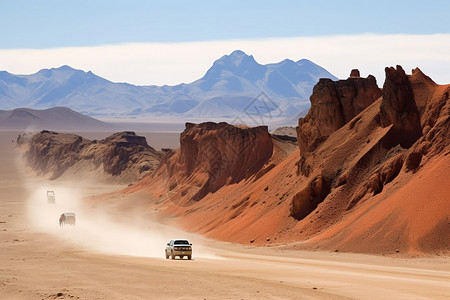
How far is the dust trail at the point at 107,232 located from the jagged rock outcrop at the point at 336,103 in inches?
508

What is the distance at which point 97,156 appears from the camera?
153m

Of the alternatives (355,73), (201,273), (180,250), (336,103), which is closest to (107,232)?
(336,103)

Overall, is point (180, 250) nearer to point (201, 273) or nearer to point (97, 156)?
point (201, 273)

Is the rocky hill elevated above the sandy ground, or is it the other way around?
the rocky hill

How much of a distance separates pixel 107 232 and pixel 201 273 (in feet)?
120

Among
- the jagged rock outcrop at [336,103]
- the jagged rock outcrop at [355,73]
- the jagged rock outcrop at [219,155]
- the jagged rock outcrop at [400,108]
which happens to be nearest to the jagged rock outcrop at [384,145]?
the jagged rock outcrop at [400,108]

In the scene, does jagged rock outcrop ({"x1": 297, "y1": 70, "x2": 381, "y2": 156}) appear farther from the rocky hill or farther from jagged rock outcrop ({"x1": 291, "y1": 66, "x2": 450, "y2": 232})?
jagged rock outcrop ({"x1": 291, "y1": 66, "x2": 450, "y2": 232})

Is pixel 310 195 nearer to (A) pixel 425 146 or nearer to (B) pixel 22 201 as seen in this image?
(A) pixel 425 146

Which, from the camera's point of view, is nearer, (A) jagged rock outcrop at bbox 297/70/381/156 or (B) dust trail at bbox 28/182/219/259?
(B) dust trail at bbox 28/182/219/259

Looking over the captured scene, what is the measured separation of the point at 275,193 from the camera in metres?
57.1

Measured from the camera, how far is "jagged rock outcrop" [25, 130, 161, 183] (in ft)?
461

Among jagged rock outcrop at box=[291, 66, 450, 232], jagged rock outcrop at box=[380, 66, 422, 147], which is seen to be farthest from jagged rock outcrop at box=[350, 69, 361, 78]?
jagged rock outcrop at box=[380, 66, 422, 147]

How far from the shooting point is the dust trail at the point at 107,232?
Answer: 47031 mm

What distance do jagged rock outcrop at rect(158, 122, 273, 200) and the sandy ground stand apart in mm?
20900
